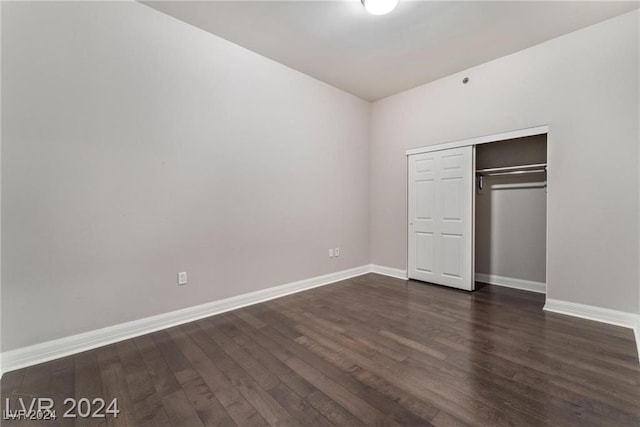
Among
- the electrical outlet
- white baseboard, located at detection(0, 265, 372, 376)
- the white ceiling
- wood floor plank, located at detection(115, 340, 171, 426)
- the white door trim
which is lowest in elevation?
wood floor plank, located at detection(115, 340, 171, 426)

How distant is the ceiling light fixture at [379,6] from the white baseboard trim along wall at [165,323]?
3281 mm

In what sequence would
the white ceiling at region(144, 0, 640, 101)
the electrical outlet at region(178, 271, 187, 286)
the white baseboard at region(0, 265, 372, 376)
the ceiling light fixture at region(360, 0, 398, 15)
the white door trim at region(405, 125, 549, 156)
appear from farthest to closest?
the white door trim at region(405, 125, 549, 156) < the electrical outlet at region(178, 271, 187, 286) < the white ceiling at region(144, 0, 640, 101) < the ceiling light fixture at region(360, 0, 398, 15) < the white baseboard at region(0, 265, 372, 376)

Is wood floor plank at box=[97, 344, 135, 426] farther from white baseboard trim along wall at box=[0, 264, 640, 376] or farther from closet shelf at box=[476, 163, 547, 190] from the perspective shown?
closet shelf at box=[476, 163, 547, 190]

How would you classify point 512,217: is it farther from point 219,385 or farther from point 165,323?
point 165,323

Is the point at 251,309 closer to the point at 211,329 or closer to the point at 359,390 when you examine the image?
the point at 211,329

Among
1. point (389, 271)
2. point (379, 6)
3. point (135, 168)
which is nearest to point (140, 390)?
point (135, 168)

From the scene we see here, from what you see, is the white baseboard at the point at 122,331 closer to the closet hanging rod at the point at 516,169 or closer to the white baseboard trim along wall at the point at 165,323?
the white baseboard trim along wall at the point at 165,323

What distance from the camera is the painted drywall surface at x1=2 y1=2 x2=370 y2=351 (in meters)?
2.12

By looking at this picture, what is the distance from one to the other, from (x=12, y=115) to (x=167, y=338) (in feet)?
7.11

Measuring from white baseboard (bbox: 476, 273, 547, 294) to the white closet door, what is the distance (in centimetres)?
62

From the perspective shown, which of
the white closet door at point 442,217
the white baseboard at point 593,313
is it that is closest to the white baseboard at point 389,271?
the white closet door at point 442,217

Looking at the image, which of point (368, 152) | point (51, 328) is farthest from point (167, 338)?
point (368, 152)

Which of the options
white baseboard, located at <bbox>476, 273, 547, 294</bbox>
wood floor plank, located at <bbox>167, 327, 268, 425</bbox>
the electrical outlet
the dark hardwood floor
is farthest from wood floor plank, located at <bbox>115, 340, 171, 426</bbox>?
white baseboard, located at <bbox>476, 273, 547, 294</bbox>

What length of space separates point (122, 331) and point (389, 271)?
12.4 feet
